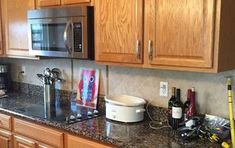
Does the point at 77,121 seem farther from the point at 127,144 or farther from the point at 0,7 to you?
the point at 0,7

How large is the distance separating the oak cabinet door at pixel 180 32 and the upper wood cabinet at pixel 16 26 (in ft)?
4.32

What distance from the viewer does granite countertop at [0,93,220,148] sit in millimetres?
1790

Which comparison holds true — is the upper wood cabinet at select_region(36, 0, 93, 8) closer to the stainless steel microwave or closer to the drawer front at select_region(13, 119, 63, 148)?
the stainless steel microwave

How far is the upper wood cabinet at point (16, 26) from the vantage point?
9.10 feet

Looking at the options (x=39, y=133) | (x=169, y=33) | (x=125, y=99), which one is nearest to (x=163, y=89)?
(x=125, y=99)

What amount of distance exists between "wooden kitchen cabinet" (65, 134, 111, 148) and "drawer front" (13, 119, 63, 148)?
0.07 meters

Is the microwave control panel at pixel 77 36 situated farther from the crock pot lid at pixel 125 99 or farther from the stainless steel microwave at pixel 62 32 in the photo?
the crock pot lid at pixel 125 99

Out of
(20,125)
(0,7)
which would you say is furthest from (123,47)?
(0,7)

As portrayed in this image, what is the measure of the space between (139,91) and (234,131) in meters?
0.87

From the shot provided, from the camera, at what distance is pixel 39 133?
2.35 m

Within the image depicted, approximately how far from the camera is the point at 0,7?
10.0 ft

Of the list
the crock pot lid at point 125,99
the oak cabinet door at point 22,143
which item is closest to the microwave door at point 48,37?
the crock pot lid at point 125,99

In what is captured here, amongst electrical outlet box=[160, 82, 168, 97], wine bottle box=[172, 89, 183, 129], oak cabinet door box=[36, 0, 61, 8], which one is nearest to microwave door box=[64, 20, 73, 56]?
oak cabinet door box=[36, 0, 61, 8]

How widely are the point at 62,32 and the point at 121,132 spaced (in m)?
0.91
